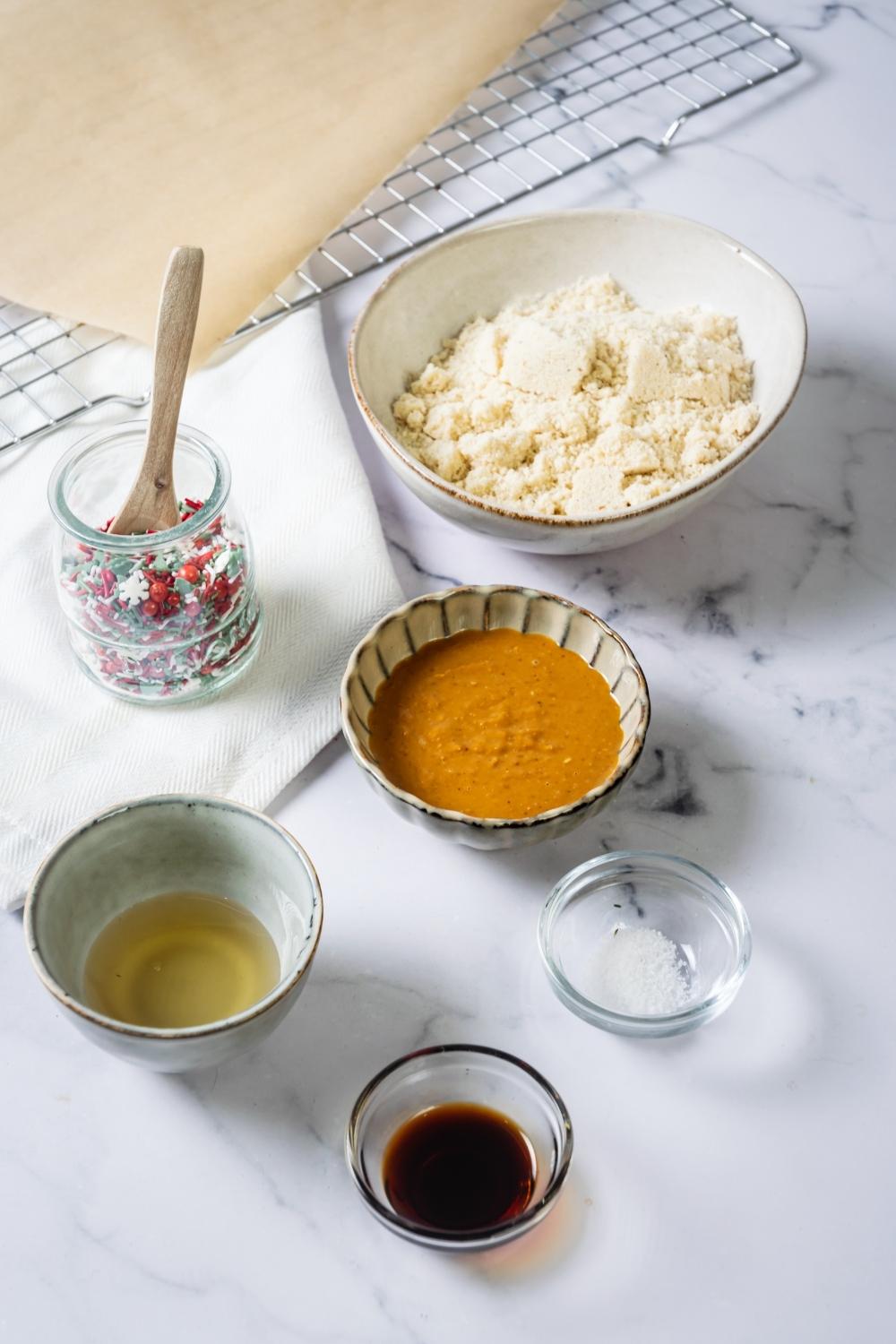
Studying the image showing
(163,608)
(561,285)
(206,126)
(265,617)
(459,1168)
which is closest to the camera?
(459,1168)

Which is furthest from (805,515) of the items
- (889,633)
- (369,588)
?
(369,588)

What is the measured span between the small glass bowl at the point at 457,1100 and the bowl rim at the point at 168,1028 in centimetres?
10

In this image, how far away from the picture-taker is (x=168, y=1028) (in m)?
0.90

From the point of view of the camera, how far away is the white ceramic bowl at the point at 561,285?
4.00ft

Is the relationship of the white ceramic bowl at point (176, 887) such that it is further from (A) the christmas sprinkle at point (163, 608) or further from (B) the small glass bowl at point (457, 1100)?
(A) the christmas sprinkle at point (163, 608)

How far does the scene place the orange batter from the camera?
1.04 metres

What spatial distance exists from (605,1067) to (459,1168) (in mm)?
142

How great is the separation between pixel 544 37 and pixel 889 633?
1052mm

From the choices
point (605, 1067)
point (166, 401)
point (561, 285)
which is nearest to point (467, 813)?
point (605, 1067)

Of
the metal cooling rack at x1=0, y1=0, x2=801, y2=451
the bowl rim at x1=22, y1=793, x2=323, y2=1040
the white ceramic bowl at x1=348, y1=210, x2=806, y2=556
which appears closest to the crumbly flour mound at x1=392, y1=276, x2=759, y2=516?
the white ceramic bowl at x1=348, y1=210, x2=806, y2=556

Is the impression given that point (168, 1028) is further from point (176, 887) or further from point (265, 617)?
point (265, 617)

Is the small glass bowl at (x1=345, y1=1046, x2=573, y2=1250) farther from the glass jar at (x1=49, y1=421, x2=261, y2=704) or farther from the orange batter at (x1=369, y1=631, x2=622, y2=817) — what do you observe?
the glass jar at (x1=49, y1=421, x2=261, y2=704)

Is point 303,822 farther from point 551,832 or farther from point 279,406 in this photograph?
point 279,406

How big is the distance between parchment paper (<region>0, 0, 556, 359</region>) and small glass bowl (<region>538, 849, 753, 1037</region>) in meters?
0.77
